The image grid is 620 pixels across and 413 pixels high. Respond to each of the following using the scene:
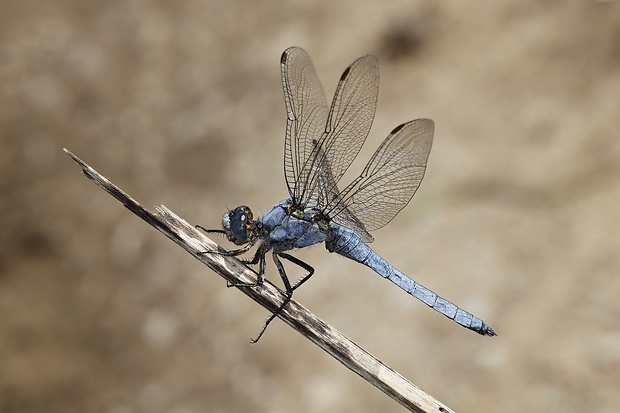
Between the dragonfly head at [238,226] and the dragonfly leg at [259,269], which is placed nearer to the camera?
the dragonfly leg at [259,269]

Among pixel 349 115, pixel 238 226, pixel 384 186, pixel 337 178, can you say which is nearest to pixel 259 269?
pixel 238 226

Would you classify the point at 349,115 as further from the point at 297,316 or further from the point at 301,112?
the point at 297,316

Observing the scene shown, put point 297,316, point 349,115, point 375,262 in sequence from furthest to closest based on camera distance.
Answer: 1. point 375,262
2. point 349,115
3. point 297,316

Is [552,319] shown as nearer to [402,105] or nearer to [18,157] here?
[402,105]

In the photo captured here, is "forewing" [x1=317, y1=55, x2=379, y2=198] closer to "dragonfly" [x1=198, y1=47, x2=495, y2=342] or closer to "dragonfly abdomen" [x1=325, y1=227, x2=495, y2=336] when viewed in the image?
"dragonfly" [x1=198, y1=47, x2=495, y2=342]

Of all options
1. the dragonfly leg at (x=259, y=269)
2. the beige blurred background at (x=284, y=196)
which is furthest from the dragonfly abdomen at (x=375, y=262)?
the beige blurred background at (x=284, y=196)

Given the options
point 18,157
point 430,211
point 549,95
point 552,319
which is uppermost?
point 549,95

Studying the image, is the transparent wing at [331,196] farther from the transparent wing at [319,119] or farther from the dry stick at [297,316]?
the dry stick at [297,316]

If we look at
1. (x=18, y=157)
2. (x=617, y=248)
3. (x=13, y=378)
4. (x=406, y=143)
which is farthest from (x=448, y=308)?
(x=18, y=157)
